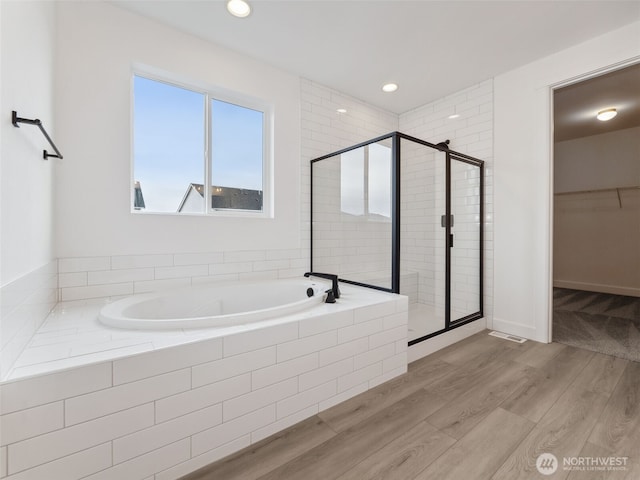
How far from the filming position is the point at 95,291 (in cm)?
195

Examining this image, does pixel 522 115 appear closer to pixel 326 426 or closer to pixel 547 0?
pixel 547 0

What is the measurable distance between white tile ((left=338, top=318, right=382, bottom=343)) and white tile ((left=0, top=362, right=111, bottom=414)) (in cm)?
115

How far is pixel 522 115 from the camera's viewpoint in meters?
2.73

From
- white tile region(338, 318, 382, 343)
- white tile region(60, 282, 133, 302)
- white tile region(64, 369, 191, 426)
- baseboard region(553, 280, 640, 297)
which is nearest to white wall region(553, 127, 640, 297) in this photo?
baseboard region(553, 280, 640, 297)

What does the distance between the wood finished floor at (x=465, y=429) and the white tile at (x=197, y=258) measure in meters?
1.43

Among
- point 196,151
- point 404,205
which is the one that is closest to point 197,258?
point 196,151

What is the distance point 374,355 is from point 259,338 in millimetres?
878

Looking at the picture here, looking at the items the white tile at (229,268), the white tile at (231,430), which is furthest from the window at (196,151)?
the white tile at (231,430)

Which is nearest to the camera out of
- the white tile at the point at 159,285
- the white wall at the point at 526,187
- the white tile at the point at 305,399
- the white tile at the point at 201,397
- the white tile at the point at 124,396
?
the white tile at the point at 124,396

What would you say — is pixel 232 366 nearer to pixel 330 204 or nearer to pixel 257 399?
pixel 257 399

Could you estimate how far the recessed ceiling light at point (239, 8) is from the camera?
1.96 m

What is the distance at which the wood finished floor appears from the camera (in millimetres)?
1231

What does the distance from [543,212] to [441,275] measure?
41.5 inches

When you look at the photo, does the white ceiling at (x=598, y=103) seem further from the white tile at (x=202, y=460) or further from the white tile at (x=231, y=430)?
the white tile at (x=202, y=460)
